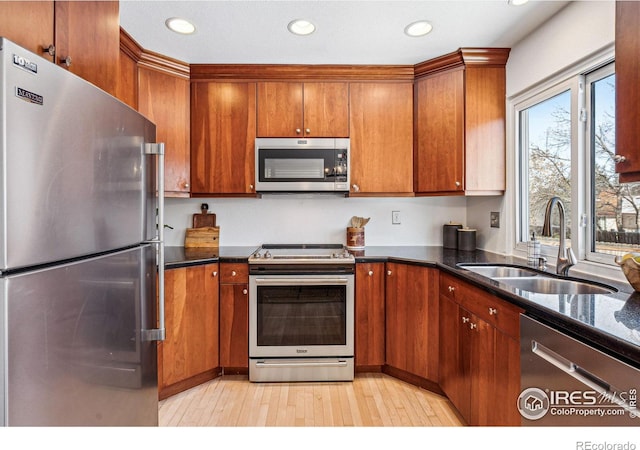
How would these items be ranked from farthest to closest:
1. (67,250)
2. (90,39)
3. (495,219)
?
1. (495,219)
2. (90,39)
3. (67,250)

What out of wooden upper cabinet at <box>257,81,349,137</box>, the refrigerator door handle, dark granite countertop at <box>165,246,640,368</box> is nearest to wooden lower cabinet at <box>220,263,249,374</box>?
dark granite countertop at <box>165,246,640,368</box>

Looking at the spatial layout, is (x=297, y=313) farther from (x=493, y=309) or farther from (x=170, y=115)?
(x=170, y=115)

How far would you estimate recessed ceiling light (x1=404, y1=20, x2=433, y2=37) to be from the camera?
200 centimetres

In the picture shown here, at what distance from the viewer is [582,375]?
3.29 ft

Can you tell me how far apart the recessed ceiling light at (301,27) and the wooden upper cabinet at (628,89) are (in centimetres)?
147

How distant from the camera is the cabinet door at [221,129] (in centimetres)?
259

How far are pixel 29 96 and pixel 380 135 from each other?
225cm

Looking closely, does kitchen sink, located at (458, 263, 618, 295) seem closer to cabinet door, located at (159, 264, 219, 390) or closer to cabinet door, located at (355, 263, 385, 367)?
cabinet door, located at (355, 263, 385, 367)

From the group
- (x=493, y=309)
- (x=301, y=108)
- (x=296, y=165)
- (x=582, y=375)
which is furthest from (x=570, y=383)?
(x=301, y=108)

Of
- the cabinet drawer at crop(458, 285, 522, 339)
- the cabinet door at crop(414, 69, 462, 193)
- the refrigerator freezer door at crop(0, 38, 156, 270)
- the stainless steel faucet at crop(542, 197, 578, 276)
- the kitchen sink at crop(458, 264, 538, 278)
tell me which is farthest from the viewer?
the cabinet door at crop(414, 69, 462, 193)

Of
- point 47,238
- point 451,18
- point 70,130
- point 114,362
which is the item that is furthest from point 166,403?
point 451,18

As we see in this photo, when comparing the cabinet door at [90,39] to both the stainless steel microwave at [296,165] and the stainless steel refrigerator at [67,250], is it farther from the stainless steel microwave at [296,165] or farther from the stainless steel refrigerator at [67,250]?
the stainless steel microwave at [296,165]

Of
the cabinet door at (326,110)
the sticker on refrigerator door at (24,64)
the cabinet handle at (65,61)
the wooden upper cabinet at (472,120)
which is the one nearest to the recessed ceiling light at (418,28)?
the wooden upper cabinet at (472,120)

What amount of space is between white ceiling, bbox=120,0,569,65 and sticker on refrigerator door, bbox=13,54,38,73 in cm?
132
